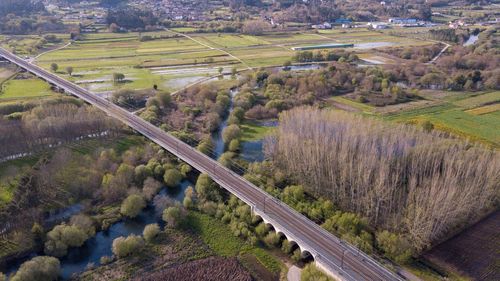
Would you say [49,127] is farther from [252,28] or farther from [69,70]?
[252,28]

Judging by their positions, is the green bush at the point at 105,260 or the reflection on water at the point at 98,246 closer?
the reflection on water at the point at 98,246

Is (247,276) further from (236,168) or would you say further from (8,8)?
(8,8)

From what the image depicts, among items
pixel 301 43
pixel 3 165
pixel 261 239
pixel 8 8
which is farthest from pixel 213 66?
pixel 8 8

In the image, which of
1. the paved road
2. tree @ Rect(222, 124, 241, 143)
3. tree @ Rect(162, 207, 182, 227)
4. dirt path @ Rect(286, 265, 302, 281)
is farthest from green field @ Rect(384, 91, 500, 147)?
tree @ Rect(162, 207, 182, 227)

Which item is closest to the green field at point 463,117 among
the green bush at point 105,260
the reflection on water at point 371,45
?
the green bush at point 105,260

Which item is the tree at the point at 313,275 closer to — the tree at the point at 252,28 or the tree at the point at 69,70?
the tree at the point at 69,70

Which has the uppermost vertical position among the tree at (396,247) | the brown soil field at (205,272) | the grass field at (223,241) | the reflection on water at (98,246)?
the tree at (396,247)

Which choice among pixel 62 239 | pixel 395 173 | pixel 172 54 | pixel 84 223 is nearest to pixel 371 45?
pixel 172 54
